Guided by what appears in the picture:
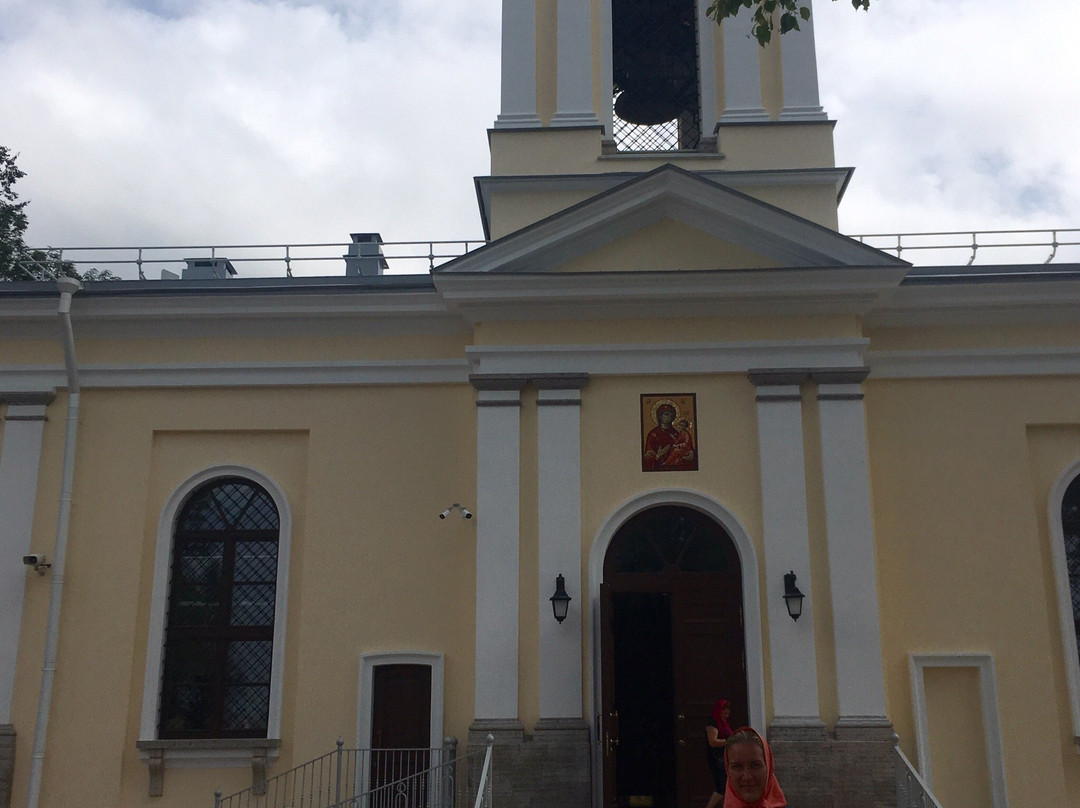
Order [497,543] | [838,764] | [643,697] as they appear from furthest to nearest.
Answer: [643,697] < [497,543] < [838,764]

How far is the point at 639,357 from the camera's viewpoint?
11.8m

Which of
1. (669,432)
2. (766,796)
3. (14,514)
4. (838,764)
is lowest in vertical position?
(838,764)

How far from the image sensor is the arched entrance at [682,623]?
10.8m

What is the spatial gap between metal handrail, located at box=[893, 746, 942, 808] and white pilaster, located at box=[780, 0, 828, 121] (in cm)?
754

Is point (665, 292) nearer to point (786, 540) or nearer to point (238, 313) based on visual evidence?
point (786, 540)

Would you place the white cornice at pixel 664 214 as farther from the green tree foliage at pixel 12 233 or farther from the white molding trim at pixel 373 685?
the green tree foliage at pixel 12 233

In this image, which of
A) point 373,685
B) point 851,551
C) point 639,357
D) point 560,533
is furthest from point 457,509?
point 851,551

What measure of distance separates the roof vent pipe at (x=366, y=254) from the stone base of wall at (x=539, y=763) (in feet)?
22.4

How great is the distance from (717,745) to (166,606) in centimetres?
661

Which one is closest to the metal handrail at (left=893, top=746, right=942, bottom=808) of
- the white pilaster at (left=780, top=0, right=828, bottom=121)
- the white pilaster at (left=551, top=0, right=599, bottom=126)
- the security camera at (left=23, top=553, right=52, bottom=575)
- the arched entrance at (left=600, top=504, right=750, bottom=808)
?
the arched entrance at (left=600, top=504, right=750, bottom=808)

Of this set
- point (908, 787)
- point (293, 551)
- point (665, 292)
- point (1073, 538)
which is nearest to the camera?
point (908, 787)

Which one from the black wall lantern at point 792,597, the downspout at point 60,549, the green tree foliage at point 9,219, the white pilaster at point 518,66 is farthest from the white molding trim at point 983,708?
the green tree foliage at point 9,219

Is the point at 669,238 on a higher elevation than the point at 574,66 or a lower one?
lower

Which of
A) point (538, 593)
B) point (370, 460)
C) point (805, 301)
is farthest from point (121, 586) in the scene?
point (805, 301)
